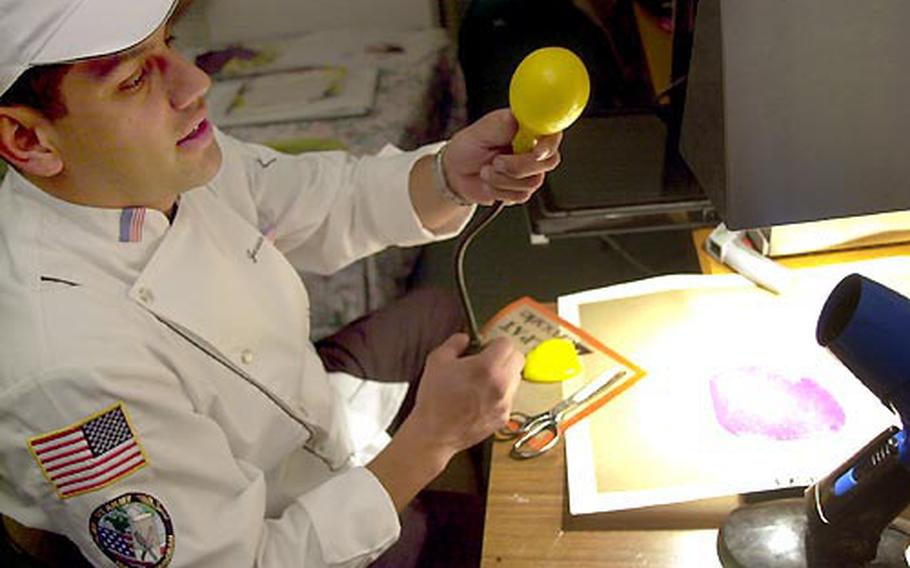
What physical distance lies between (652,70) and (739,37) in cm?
142

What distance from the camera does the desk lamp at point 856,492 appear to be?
59 cm

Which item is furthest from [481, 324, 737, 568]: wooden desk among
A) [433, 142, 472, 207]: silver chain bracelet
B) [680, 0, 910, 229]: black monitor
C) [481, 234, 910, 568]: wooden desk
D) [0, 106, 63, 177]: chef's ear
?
[0, 106, 63, 177]: chef's ear

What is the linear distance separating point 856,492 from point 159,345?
0.60 m

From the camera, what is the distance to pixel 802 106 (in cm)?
71

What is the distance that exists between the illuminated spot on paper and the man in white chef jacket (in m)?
0.21

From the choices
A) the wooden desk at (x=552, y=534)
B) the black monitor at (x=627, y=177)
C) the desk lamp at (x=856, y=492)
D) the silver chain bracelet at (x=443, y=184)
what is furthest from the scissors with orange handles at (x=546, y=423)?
the black monitor at (x=627, y=177)

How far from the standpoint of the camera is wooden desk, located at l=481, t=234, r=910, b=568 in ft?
2.47

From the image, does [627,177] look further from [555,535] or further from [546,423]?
[555,535]

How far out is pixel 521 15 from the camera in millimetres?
2666

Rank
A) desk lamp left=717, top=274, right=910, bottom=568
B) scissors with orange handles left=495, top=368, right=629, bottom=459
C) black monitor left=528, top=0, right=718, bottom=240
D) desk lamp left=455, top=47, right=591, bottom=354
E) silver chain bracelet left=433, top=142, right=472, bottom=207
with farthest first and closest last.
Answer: black monitor left=528, top=0, right=718, bottom=240
silver chain bracelet left=433, top=142, right=472, bottom=207
scissors with orange handles left=495, top=368, right=629, bottom=459
desk lamp left=455, top=47, right=591, bottom=354
desk lamp left=717, top=274, right=910, bottom=568

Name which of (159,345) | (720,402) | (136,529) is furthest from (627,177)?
(136,529)

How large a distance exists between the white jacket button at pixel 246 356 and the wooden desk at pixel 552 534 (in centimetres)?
28

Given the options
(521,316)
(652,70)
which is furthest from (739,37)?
(652,70)

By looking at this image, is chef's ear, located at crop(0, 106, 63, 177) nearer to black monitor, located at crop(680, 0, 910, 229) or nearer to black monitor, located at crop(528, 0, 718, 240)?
black monitor, located at crop(680, 0, 910, 229)
